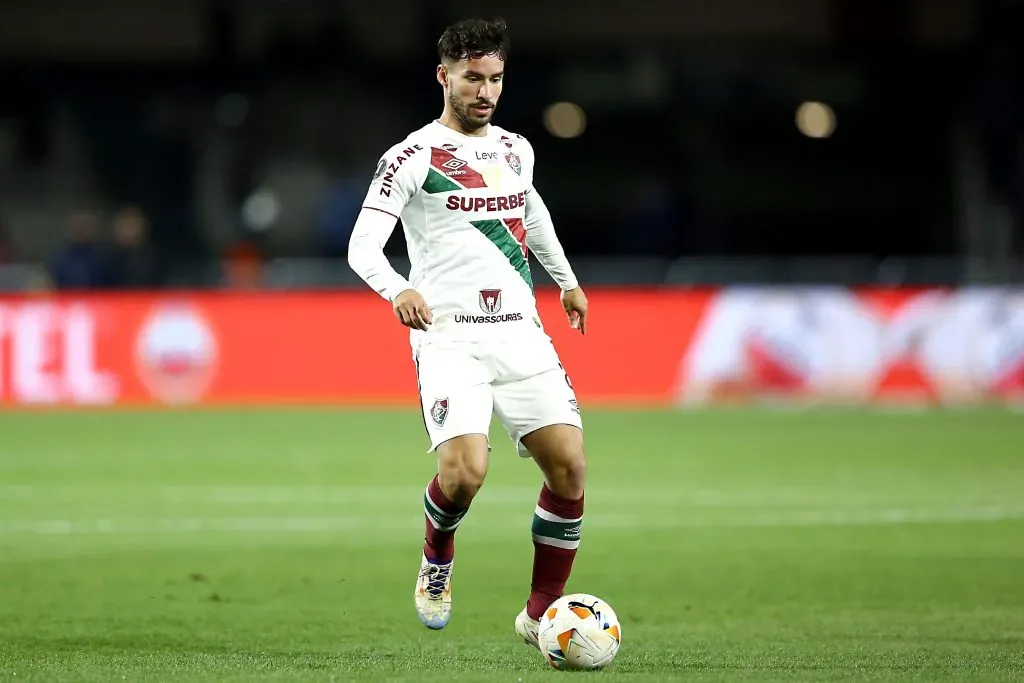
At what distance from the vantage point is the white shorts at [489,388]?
21.9 feet

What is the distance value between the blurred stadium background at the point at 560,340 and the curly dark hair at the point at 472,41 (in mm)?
2286

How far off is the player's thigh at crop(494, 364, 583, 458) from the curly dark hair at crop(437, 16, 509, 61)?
1260 mm

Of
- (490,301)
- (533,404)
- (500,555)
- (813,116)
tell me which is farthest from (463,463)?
(813,116)

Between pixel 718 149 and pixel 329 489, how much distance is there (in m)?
16.4

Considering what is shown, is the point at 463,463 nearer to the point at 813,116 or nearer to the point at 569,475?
the point at 569,475

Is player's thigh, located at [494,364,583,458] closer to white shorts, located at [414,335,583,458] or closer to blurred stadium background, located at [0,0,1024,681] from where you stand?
white shorts, located at [414,335,583,458]

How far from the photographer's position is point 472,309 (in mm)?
6777

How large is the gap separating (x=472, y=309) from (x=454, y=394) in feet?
1.15

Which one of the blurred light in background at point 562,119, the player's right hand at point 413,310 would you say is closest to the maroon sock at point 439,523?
the player's right hand at point 413,310

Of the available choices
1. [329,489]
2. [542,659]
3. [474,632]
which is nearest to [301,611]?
[474,632]

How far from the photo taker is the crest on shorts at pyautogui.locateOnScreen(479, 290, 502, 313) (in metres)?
6.79

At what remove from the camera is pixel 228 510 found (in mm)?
11688

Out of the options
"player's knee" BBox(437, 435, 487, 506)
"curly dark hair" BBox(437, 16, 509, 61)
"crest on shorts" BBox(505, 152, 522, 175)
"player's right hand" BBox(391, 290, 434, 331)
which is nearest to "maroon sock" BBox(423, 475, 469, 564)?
"player's knee" BBox(437, 435, 487, 506)

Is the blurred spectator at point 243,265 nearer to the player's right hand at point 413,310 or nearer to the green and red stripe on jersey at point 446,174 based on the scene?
the green and red stripe on jersey at point 446,174
